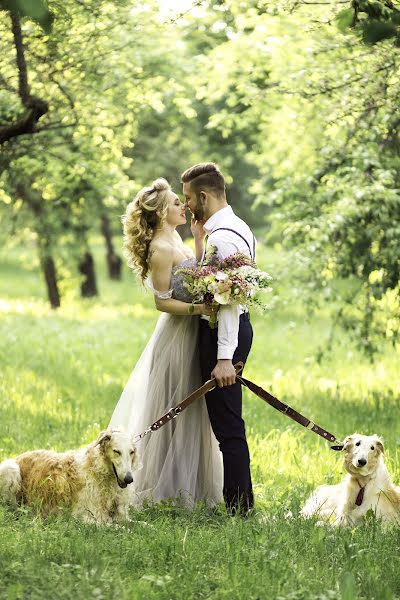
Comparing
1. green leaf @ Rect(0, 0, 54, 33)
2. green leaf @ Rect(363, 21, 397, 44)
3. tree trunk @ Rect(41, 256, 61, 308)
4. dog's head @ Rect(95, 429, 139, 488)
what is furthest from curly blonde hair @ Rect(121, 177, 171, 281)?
tree trunk @ Rect(41, 256, 61, 308)

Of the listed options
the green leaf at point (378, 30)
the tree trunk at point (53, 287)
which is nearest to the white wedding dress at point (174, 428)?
the green leaf at point (378, 30)

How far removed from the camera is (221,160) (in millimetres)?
23797

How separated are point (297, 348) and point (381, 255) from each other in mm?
6599

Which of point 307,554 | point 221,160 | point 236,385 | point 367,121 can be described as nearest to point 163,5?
point 367,121

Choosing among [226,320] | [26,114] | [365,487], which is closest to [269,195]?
[26,114]

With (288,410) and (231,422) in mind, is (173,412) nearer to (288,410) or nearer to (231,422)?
(231,422)

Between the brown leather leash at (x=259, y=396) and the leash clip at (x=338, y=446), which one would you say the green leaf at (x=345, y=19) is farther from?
the leash clip at (x=338, y=446)

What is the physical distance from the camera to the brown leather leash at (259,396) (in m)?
5.86

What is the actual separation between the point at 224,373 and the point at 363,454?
1.04 metres

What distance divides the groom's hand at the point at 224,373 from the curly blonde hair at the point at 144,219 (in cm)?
97

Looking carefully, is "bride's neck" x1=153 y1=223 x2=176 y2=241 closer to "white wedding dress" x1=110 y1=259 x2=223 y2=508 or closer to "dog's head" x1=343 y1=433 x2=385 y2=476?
"white wedding dress" x1=110 y1=259 x2=223 y2=508

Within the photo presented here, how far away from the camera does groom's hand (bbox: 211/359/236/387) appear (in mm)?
5746

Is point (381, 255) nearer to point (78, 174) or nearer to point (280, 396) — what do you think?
point (280, 396)

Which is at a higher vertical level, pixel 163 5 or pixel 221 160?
pixel 163 5
